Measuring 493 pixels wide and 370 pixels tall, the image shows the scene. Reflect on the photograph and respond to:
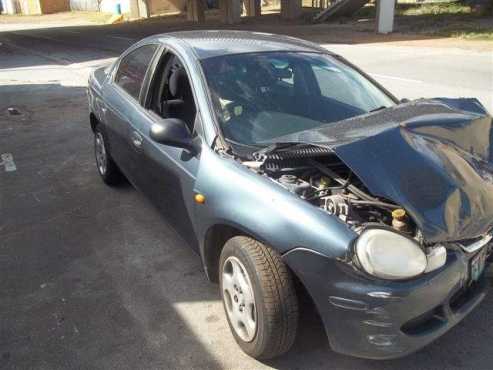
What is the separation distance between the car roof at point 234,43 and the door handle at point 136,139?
76 centimetres

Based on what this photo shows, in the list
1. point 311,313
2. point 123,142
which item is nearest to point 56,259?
point 123,142

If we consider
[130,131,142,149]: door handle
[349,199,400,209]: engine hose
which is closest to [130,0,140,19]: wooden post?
[130,131,142,149]: door handle

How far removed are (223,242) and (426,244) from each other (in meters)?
1.15

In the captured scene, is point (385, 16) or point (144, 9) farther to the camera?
point (144, 9)

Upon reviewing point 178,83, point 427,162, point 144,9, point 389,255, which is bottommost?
point 389,255

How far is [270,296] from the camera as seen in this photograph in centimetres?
237

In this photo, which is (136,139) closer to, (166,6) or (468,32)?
(468,32)

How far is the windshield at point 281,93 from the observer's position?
10.1 feet

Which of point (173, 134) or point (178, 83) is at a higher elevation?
point (178, 83)

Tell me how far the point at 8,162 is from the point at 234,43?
3.88 m

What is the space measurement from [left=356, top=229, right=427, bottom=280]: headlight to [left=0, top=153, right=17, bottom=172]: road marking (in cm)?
497

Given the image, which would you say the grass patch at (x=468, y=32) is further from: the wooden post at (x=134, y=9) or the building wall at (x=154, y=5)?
the building wall at (x=154, y=5)

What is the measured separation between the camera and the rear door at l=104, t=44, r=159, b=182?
3.91 meters

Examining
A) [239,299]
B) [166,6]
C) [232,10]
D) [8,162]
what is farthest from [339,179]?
[166,6]
